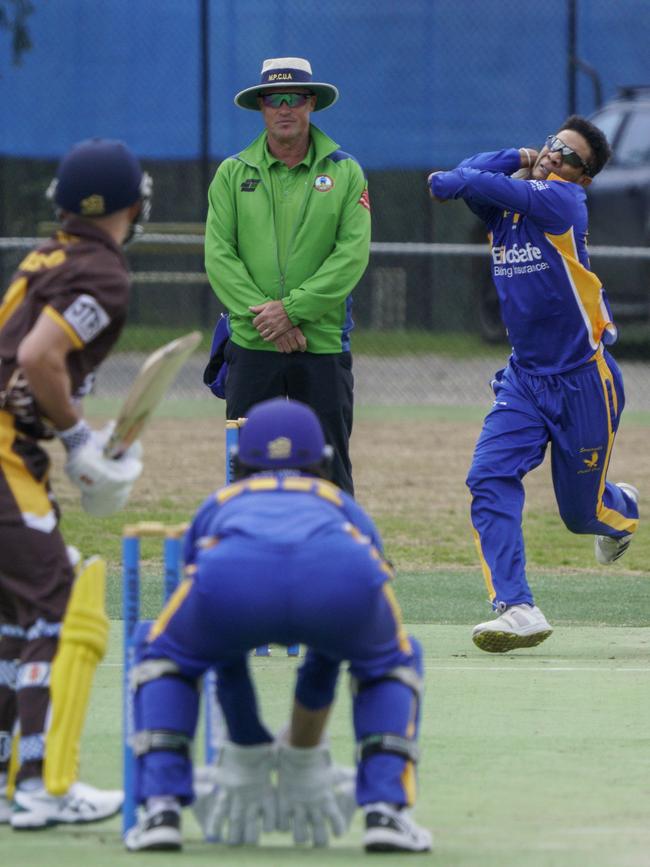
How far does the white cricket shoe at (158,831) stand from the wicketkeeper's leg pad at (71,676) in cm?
27

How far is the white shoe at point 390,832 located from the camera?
474cm

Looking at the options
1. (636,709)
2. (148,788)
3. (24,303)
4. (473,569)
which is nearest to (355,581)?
(148,788)

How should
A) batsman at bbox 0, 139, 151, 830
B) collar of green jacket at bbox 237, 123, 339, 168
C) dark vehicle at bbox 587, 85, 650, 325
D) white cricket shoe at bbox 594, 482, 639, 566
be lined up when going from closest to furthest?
1. batsman at bbox 0, 139, 151, 830
2. collar of green jacket at bbox 237, 123, 339, 168
3. white cricket shoe at bbox 594, 482, 639, 566
4. dark vehicle at bbox 587, 85, 650, 325

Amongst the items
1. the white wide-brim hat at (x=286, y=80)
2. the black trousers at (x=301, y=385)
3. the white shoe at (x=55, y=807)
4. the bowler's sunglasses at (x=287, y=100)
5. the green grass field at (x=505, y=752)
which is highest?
the white wide-brim hat at (x=286, y=80)

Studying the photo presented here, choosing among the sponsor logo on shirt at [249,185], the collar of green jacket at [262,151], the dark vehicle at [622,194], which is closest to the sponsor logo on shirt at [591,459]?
the collar of green jacket at [262,151]

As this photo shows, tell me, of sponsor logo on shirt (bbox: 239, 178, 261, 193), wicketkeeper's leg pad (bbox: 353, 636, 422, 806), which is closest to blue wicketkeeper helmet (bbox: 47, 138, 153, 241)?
wicketkeeper's leg pad (bbox: 353, 636, 422, 806)

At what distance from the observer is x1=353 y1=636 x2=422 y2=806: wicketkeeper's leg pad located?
4773mm

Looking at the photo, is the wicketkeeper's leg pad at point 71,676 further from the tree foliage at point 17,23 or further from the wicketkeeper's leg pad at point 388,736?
the tree foliage at point 17,23

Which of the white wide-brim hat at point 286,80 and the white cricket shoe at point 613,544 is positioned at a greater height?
the white wide-brim hat at point 286,80

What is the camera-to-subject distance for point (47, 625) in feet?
16.9

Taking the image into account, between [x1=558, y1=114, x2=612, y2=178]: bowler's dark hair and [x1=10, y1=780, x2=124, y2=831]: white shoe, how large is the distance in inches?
165

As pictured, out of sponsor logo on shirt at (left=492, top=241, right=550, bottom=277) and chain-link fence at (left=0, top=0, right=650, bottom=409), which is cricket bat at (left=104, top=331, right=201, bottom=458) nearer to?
sponsor logo on shirt at (left=492, top=241, right=550, bottom=277)

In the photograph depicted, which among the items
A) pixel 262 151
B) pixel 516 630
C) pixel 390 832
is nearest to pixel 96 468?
pixel 390 832

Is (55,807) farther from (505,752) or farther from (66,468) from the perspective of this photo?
(505,752)
